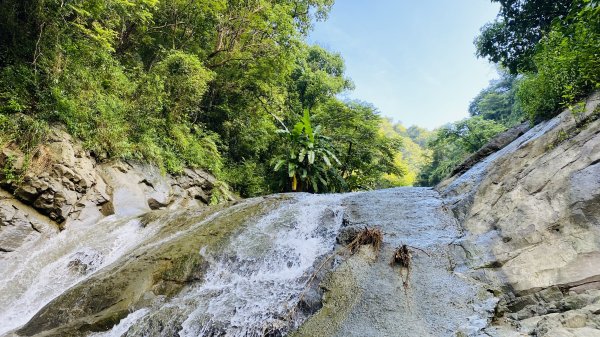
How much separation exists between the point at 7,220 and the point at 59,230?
0.92 metres

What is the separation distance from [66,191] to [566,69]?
34.5 feet

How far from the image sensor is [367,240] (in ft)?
15.7

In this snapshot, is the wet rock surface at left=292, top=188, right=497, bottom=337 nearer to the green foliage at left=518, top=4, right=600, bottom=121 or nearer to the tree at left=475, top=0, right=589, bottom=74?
the green foliage at left=518, top=4, right=600, bottom=121

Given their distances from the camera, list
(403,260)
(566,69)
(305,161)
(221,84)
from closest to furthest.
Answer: (403,260) < (566,69) < (305,161) < (221,84)

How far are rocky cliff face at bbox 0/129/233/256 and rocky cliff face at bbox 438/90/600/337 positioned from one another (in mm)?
7727

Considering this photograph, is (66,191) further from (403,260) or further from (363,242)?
(403,260)

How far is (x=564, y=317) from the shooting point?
9.19ft

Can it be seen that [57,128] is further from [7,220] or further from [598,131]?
[598,131]

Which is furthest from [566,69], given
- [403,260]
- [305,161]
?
[305,161]

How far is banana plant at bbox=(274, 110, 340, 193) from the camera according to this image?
11.9 m

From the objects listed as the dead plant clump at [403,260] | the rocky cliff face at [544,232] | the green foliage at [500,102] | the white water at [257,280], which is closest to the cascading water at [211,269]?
the white water at [257,280]

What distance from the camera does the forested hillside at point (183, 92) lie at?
27.1 feet

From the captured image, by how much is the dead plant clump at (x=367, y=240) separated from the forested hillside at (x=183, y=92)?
702cm

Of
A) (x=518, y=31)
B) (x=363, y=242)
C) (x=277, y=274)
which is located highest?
(x=518, y=31)
